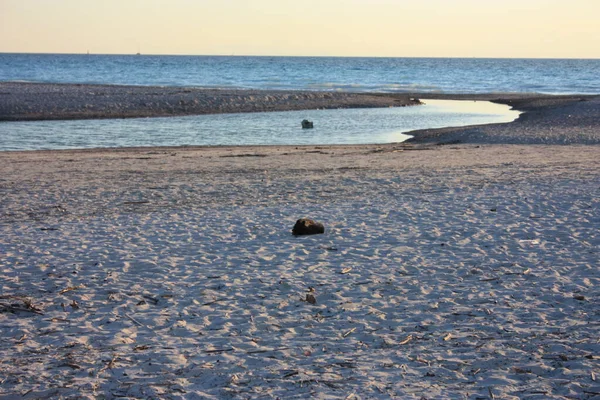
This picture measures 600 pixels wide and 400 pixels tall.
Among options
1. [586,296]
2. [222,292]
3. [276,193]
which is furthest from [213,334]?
[276,193]

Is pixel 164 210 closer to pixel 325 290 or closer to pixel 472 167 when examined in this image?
pixel 325 290

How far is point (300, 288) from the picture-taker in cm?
758

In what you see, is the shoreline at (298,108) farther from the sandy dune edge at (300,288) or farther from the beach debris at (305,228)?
the beach debris at (305,228)

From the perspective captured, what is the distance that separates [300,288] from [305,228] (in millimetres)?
2193

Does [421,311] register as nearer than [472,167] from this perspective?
Yes

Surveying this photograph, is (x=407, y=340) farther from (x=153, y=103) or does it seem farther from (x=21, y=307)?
(x=153, y=103)

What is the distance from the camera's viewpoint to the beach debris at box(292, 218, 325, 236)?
382 inches

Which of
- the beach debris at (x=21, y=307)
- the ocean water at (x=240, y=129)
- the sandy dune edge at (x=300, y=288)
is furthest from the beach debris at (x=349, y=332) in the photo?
the ocean water at (x=240, y=129)

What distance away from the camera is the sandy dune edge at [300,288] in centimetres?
546

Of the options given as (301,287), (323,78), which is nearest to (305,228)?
(301,287)

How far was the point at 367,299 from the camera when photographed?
7.25 meters

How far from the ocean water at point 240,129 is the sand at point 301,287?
10.1 metres

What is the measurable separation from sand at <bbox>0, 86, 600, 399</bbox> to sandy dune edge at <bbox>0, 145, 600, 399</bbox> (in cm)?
2

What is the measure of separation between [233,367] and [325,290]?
6.97ft
